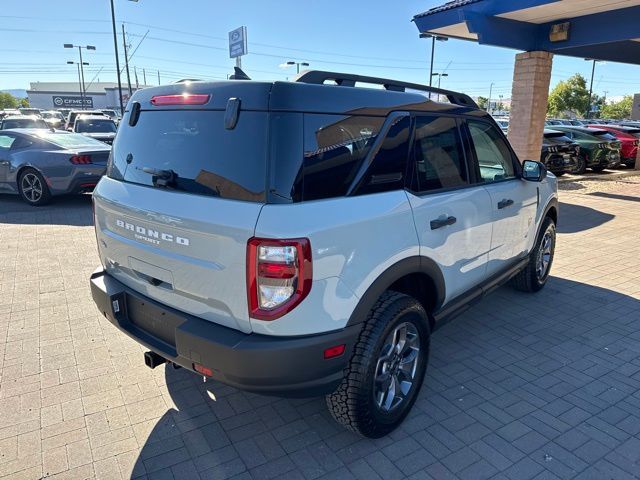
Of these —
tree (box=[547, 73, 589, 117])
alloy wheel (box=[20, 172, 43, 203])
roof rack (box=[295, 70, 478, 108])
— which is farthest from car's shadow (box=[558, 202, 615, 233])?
tree (box=[547, 73, 589, 117])

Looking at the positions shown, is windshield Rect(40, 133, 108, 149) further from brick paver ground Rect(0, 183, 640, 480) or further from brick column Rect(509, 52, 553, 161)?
brick column Rect(509, 52, 553, 161)

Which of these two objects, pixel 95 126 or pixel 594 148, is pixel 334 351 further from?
pixel 594 148

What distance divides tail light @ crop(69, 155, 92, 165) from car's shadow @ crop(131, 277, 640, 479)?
6.68 metres

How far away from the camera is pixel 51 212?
856cm

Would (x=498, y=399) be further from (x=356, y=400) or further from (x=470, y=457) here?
(x=356, y=400)

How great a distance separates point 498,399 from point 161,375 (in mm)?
2351

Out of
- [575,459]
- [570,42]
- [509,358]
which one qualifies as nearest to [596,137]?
[570,42]

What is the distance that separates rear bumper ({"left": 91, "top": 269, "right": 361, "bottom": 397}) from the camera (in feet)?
7.06

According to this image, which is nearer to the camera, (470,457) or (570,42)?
(470,457)

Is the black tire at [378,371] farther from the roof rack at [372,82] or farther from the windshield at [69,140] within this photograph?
the windshield at [69,140]

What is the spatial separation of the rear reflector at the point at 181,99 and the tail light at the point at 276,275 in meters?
0.90

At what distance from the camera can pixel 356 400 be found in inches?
97.8

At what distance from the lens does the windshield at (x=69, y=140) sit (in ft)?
29.8

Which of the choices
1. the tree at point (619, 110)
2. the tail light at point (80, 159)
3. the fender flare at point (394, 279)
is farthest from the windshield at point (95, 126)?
the tree at point (619, 110)
